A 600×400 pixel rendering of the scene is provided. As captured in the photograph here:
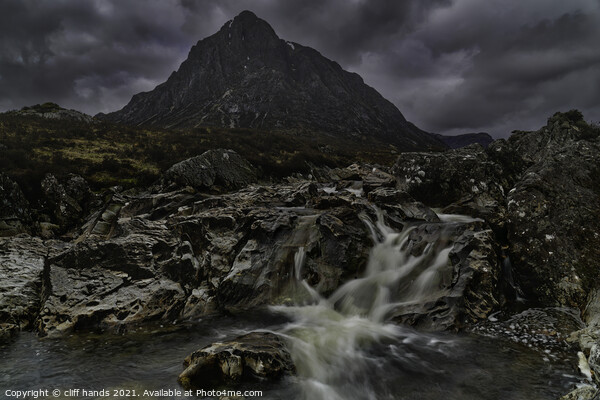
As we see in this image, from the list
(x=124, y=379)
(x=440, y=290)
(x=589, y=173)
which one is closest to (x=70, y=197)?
(x=124, y=379)

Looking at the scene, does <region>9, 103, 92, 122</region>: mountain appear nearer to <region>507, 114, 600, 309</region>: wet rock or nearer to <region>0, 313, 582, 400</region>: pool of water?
<region>0, 313, 582, 400</region>: pool of water

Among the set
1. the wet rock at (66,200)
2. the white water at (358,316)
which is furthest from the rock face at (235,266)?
the wet rock at (66,200)

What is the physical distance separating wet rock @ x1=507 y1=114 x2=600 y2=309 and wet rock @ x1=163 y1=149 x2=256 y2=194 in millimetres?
22560

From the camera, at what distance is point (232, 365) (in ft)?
20.7

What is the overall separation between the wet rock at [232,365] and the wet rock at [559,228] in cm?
888

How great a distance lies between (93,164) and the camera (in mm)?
27312

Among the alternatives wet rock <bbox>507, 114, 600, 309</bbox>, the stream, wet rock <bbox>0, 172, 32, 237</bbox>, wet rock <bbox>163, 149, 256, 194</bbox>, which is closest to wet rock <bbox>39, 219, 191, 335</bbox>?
the stream

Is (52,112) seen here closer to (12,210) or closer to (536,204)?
(12,210)

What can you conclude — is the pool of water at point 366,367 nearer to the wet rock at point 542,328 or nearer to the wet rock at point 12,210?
the wet rock at point 542,328

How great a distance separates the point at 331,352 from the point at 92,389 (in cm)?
565

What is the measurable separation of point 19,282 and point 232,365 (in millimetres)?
9803

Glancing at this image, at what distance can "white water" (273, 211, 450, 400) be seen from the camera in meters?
6.91

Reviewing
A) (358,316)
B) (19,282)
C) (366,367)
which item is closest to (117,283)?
(19,282)

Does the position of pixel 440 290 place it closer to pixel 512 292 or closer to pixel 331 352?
pixel 512 292
